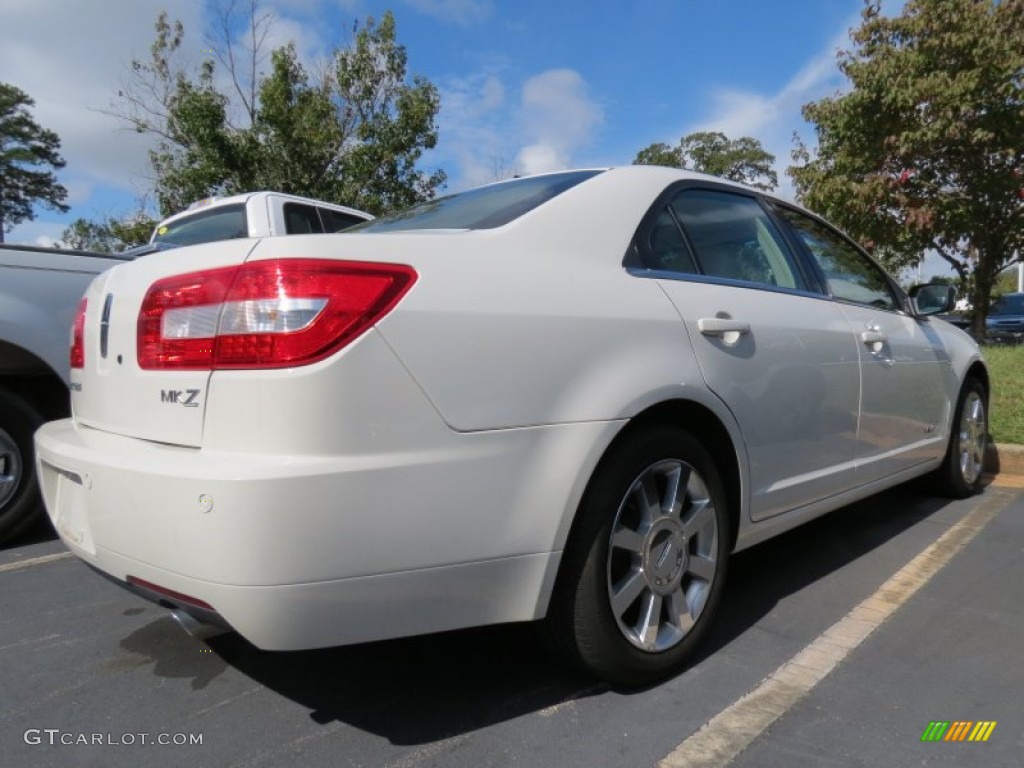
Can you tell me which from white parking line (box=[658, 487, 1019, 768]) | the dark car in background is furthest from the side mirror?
the dark car in background

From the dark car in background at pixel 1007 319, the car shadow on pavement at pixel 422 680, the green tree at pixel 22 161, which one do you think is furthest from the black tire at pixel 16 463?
the green tree at pixel 22 161

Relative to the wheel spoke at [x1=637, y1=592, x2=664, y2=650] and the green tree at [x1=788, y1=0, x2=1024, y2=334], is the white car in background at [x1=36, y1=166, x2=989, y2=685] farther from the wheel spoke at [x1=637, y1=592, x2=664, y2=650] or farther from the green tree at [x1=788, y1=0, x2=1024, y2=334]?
the green tree at [x1=788, y1=0, x2=1024, y2=334]

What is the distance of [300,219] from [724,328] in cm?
549

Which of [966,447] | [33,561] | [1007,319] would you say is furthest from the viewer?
[1007,319]

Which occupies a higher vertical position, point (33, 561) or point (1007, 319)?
point (1007, 319)

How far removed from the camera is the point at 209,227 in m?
7.18

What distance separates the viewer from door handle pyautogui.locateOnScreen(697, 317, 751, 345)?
98.0 inches

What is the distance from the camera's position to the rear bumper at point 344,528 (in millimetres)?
1674

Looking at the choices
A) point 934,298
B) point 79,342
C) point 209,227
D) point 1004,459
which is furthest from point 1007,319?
point 79,342

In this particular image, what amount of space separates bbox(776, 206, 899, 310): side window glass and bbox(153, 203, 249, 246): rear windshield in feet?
15.7

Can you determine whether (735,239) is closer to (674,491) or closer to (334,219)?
(674,491)

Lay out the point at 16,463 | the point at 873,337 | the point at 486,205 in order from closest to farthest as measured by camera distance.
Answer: the point at 486,205, the point at 873,337, the point at 16,463

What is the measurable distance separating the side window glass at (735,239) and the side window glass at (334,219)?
5200 millimetres

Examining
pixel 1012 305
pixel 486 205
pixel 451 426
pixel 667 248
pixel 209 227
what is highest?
pixel 209 227
